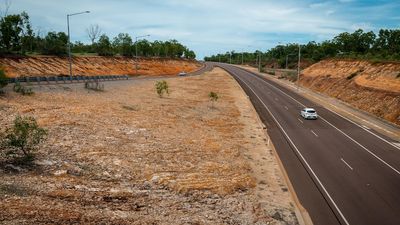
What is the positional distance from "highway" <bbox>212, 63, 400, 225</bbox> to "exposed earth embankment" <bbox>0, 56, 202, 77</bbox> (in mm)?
46519

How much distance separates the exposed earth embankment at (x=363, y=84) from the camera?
48656 mm

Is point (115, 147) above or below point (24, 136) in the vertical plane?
below

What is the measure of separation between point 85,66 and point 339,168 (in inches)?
2940

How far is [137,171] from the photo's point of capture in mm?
21938

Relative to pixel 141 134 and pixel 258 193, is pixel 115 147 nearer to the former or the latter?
pixel 141 134

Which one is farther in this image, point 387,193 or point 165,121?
point 165,121

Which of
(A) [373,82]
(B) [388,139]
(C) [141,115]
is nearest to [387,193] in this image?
(B) [388,139]

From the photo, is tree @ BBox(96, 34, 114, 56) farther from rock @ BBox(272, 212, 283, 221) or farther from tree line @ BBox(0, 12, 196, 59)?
rock @ BBox(272, 212, 283, 221)

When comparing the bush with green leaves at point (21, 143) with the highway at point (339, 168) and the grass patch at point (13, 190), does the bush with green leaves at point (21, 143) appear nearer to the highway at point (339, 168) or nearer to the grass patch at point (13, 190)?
the grass patch at point (13, 190)

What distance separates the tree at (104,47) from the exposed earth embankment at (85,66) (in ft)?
14.4

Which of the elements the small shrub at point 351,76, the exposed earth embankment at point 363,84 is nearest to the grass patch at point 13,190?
the exposed earth embankment at point 363,84

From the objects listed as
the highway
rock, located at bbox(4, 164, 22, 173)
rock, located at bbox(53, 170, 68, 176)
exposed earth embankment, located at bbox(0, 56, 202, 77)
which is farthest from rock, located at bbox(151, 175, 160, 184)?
exposed earth embankment, located at bbox(0, 56, 202, 77)

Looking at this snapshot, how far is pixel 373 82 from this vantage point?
6122 cm

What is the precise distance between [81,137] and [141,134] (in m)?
5.24
